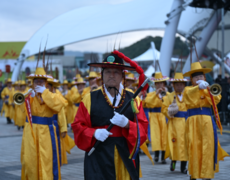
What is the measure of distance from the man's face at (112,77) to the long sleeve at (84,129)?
0.87 ft

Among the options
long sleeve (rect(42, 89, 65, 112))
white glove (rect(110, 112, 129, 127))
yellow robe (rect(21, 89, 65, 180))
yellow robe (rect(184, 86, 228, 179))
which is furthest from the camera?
yellow robe (rect(184, 86, 228, 179))

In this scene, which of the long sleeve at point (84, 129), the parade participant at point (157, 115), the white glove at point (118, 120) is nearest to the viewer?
the white glove at point (118, 120)

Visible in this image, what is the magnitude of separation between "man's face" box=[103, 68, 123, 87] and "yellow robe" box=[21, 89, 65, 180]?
2.11 meters

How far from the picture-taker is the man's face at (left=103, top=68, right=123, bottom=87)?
3896 mm

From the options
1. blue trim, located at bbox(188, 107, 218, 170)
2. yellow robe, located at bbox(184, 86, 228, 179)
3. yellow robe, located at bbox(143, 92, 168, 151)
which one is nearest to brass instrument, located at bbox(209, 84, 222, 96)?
yellow robe, located at bbox(184, 86, 228, 179)

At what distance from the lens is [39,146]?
18.8ft

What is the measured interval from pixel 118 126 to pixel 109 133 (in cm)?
19

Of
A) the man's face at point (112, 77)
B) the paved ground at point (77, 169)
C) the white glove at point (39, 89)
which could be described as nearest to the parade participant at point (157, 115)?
the paved ground at point (77, 169)

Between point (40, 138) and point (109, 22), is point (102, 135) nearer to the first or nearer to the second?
point (40, 138)

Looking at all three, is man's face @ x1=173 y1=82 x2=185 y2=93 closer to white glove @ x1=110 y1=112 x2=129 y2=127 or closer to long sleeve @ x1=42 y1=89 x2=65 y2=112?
long sleeve @ x1=42 y1=89 x2=65 y2=112

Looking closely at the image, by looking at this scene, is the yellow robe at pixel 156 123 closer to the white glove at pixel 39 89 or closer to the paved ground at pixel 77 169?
the paved ground at pixel 77 169

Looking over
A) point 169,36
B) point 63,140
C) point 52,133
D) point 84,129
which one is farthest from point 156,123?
point 169,36

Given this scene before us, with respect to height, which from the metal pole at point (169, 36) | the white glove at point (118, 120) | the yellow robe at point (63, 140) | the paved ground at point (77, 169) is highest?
the metal pole at point (169, 36)

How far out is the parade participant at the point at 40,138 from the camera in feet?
18.5
